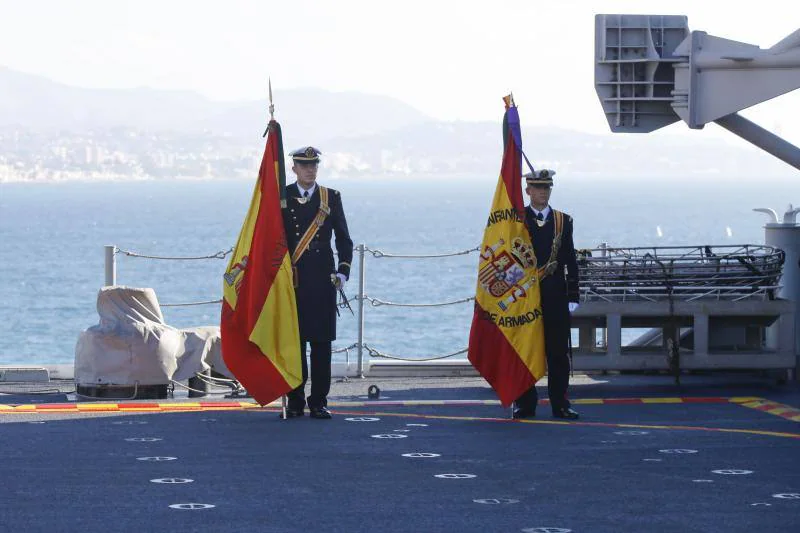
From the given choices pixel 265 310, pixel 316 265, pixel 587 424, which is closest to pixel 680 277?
pixel 587 424

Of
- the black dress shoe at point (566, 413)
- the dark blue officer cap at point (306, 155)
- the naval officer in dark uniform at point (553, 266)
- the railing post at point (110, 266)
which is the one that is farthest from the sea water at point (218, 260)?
the black dress shoe at point (566, 413)

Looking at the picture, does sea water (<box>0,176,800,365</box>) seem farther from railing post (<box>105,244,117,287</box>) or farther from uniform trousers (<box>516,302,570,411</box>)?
uniform trousers (<box>516,302,570,411</box>)

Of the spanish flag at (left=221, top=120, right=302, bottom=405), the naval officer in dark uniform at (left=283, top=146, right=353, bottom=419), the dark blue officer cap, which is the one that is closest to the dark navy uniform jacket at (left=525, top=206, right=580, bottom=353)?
the naval officer in dark uniform at (left=283, top=146, right=353, bottom=419)

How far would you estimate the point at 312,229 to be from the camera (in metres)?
9.53

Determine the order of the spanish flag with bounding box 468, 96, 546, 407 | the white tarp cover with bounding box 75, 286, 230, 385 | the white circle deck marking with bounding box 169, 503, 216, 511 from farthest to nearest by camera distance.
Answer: the white tarp cover with bounding box 75, 286, 230, 385 → the spanish flag with bounding box 468, 96, 546, 407 → the white circle deck marking with bounding box 169, 503, 216, 511

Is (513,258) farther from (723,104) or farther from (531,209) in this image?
(723,104)

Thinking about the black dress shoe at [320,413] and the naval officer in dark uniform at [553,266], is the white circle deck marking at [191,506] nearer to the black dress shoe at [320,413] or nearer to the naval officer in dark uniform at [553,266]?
the black dress shoe at [320,413]

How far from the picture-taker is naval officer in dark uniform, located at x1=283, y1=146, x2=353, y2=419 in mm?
9477

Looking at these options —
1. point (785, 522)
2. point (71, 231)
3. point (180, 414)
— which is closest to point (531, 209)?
point (180, 414)

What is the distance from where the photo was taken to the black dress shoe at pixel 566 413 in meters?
9.38

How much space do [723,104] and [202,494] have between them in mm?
Answer: 6144

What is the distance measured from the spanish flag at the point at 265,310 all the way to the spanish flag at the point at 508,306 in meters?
1.28

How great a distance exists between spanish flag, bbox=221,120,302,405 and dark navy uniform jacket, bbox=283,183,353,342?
0.22 ft

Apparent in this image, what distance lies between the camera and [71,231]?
356 feet
